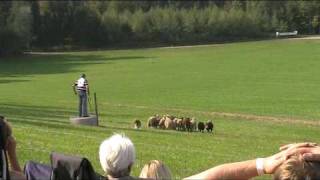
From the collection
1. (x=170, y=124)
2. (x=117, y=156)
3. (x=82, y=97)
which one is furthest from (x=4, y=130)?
(x=82, y=97)

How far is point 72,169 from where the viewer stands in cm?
478

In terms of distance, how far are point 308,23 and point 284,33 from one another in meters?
5.40

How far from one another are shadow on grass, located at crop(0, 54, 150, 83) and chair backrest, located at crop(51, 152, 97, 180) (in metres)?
57.1

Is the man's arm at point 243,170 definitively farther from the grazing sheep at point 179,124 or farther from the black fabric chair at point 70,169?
the grazing sheep at point 179,124

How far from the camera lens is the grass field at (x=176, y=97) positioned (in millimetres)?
15413

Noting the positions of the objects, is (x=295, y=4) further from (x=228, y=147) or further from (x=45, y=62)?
(x=228, y=147)

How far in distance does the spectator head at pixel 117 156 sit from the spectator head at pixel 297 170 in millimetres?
1054

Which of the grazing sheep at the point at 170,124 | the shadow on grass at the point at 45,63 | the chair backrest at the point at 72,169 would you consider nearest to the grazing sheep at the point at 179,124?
the grazing sheep at the point at 170,124

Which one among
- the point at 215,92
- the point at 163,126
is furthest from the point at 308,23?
the point at 163,126

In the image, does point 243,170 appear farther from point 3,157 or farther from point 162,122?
point 162,122

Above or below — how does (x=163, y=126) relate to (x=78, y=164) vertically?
below

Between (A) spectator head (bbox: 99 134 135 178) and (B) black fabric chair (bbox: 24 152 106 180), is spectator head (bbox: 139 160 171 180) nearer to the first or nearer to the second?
(B) black fabric chair (bbox: 24 152 106 180)

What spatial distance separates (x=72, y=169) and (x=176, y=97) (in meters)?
36.7

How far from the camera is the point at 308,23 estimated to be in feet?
388
